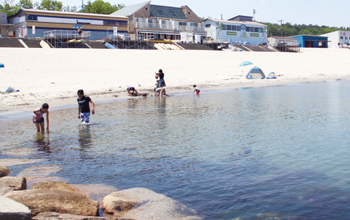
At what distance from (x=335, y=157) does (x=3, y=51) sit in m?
29.9

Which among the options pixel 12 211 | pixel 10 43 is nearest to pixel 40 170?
pixel 12 211

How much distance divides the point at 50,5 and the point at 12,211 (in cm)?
8135

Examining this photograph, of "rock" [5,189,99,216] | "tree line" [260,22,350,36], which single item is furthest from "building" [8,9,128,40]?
"tree line" [260,22,350,36]

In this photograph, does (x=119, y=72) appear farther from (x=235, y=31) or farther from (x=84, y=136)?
(x=235, y=31)

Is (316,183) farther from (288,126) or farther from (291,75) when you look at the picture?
(291,75)

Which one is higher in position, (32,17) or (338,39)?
(338,39)

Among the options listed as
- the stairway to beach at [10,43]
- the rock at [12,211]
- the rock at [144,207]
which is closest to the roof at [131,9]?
the stairway to beach at [10,43]

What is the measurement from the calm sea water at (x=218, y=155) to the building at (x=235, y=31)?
5714cm

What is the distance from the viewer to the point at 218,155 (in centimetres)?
803

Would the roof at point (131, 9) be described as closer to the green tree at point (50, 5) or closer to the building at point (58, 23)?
the building at point (58, 23)

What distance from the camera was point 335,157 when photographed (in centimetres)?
770

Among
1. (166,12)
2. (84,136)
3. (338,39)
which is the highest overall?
(166,12)

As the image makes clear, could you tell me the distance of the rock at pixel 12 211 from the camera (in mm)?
3789

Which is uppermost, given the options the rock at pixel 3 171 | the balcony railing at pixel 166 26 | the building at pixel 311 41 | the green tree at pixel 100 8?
the green tree at pixel 100 8
